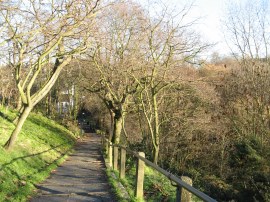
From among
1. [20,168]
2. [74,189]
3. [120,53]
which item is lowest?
[74,189]

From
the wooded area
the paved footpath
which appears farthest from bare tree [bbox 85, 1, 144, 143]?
the paved footpath

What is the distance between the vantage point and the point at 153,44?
17.7 m

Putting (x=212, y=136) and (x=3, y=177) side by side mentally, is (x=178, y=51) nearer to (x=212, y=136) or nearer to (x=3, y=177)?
(x=212, y=136)

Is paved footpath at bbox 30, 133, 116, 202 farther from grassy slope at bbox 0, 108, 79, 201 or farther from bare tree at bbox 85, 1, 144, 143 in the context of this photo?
bare tree at bbox 85, 1, 144, 143

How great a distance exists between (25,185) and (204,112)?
1659 centimetres

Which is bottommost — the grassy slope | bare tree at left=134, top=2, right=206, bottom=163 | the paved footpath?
the paved footpath

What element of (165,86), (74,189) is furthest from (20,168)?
(165,86)

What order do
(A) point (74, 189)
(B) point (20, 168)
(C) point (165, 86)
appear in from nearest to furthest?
(A) point (74, 189) < (B) point (20, 168) < (C) point (165, 86)

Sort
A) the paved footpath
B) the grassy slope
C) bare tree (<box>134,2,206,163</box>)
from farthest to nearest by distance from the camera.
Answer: bare tree (<box>134,2,206,163</box>)
the grassy slope
the paved footpath

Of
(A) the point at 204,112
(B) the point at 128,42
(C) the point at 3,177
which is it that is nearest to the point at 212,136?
(A) the point at 204,112

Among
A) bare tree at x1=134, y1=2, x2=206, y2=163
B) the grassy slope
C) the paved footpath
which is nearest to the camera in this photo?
the paved footpath

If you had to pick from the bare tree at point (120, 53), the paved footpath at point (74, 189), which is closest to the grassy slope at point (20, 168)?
the paved footpath at point (74, 189)

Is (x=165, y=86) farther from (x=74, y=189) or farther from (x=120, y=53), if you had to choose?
(x=74, y=189)

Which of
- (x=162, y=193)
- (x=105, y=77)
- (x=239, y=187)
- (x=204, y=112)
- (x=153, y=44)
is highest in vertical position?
(x=153, y=44)
